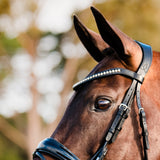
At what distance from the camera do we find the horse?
2.64m

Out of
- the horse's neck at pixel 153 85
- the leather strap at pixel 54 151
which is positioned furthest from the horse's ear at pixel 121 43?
the leather strap at pixel 54 151

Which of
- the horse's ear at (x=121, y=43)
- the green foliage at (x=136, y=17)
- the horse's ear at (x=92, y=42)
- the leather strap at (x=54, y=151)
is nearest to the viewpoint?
the leather strap at (x=54, y=151)

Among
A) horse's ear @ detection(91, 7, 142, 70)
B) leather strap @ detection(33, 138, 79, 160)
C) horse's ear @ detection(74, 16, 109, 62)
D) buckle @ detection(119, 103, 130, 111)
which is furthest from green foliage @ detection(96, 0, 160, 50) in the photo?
leather strap @ detection(33, 138, 79, 160)

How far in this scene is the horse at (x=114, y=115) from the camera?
8.65 ft

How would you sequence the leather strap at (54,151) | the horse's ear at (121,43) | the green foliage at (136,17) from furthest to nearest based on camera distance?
the green foliage at (136,17) < the horse's ear at (121,43) < the leather strap at (54,151)

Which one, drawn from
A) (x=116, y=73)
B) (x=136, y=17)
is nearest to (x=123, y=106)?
(x=116, y=73)

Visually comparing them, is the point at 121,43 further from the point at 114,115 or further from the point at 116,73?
the point at 114,115

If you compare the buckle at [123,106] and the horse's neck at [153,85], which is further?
the horse's neck at [153,85]

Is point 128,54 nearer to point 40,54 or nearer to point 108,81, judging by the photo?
point 108,81

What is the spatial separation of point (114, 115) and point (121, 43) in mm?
647

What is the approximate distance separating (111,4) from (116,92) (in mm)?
18541

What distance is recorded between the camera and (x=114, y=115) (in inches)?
106

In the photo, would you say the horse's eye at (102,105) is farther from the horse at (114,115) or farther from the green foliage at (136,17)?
the green foliage at (136,17)

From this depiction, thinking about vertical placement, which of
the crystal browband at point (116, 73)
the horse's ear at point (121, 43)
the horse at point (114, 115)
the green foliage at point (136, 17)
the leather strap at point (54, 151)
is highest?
the green foliage at point (136, 17)
